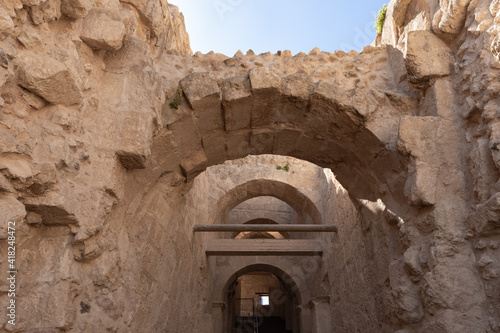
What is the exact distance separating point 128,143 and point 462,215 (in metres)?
2.29

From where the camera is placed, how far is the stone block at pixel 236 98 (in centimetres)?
294

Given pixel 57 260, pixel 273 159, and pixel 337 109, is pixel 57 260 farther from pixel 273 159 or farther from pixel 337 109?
pixel 273 159

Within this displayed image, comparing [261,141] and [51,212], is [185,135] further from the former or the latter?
[51,212]

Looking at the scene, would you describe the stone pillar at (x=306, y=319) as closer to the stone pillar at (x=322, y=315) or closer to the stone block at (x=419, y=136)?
the stone pillar at (x=322, y=315)

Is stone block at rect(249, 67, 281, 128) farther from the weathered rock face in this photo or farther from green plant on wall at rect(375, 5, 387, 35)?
green plant on wall at rect(375, 5, 387, 35)

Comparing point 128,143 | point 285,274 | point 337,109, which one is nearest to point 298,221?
point 285,274

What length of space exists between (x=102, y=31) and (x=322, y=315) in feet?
18.7

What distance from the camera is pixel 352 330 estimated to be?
443 centimetres

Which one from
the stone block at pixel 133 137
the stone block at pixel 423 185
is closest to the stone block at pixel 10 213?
the stone block at pixel 133 137

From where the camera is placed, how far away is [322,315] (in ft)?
20.6

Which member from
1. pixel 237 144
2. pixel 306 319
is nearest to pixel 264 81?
pixel 237 144

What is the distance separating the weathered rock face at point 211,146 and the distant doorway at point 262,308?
7037 mm

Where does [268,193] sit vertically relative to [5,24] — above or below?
above

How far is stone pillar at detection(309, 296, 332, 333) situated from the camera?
6.09m
